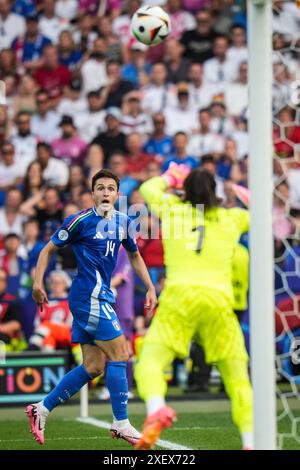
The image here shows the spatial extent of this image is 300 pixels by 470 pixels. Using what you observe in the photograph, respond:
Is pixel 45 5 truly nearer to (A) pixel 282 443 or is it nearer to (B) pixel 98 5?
(B) pixel 98 5

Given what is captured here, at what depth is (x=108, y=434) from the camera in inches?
361

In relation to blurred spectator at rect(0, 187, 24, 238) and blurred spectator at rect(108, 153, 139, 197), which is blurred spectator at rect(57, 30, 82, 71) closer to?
blurred spectator at rect(108, 153, 139, 197)

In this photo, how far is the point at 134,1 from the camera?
18172 mm

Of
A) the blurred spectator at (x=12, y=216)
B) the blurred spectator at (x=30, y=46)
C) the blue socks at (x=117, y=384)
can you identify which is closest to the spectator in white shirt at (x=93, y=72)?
the blurred spectator at (x=30, y=46)

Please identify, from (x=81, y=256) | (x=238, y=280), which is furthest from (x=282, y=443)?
(x=81, y=256)

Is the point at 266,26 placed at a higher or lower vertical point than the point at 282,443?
higher

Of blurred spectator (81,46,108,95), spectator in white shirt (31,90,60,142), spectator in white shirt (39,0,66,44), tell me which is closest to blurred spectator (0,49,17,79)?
spectator in white shirt (31,90,60,142)

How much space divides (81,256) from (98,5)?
440 inches

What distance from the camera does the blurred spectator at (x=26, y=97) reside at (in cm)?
1727

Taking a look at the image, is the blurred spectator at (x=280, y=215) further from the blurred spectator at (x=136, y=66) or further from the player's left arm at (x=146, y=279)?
the blurred spectator at (x=136, y=66)

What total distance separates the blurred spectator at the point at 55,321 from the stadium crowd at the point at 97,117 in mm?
15

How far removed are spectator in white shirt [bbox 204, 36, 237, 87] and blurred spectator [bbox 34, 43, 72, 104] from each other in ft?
7.53

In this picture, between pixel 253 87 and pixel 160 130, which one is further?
pixel 160 130

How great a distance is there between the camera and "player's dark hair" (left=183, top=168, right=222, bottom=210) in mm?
7254
